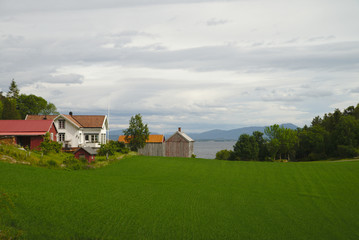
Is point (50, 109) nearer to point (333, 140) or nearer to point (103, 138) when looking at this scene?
point (103, 138)

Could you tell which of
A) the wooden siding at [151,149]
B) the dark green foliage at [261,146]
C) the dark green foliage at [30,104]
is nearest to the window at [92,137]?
the wooden siding at [151,149]

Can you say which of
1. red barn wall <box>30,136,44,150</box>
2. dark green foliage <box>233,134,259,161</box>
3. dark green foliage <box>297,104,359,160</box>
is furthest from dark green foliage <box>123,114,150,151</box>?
dark green foliage <box>297,104,359,160</box>

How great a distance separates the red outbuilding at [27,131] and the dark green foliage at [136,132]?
12059 millimetres

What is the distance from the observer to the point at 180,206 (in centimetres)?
1966

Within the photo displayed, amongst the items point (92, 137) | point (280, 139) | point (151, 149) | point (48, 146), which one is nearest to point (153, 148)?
point (151, 149)

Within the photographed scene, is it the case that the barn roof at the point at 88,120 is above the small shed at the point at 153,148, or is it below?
above

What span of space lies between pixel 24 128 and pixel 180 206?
1303 inches

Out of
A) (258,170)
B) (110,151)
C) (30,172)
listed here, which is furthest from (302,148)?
(30,172)

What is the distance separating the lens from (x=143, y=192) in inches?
898

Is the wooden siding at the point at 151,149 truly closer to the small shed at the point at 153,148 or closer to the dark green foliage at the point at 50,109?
the small shed at the point at 153,148

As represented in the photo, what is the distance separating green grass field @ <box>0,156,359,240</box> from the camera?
49.1 ft

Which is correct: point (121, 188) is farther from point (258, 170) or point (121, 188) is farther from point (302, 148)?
point (302, 148)

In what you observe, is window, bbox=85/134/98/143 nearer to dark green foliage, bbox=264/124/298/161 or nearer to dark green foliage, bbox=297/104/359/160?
dark green foliage, bbox=264/124/298/161

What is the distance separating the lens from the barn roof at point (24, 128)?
1713 inches
